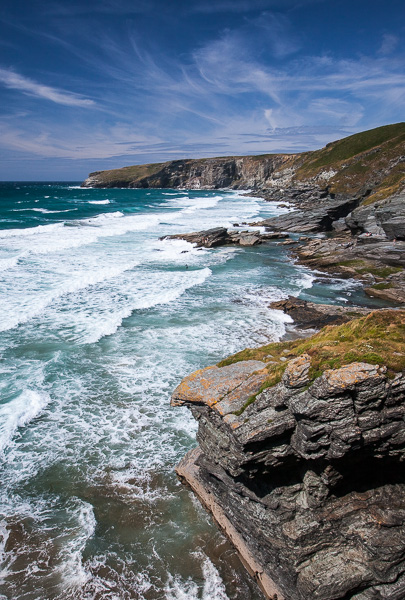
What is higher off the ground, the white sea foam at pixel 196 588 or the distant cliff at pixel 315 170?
the distant cliff at pixel 315 170

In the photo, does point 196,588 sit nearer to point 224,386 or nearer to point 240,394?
point 240,394

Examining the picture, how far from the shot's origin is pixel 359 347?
7133 mm

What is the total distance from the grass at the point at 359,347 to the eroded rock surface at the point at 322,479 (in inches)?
6.8

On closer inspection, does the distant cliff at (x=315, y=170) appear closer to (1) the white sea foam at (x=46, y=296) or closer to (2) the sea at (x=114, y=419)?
(2) the sea at (x=114, y=419)

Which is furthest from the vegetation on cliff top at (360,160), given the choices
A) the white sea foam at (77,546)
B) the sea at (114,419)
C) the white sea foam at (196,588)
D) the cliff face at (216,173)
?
the white sea foam at (77,546)

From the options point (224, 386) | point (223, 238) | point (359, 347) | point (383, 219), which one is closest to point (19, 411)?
point (224, 386)

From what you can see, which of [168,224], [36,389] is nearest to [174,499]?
[36,389]

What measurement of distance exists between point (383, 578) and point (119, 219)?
237 feet

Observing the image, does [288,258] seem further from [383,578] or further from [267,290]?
[383,578]

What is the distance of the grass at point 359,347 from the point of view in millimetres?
6652

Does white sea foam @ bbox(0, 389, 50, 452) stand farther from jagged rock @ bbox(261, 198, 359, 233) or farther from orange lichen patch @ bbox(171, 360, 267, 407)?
jagged rock @ bbox(261, 198, 359, 233)

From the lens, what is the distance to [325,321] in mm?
20016

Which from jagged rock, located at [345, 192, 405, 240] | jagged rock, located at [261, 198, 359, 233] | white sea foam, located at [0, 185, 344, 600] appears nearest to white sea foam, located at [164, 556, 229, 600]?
white sea foam, located at [0, 185, 344, 600]

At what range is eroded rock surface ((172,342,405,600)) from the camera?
6449 mm
